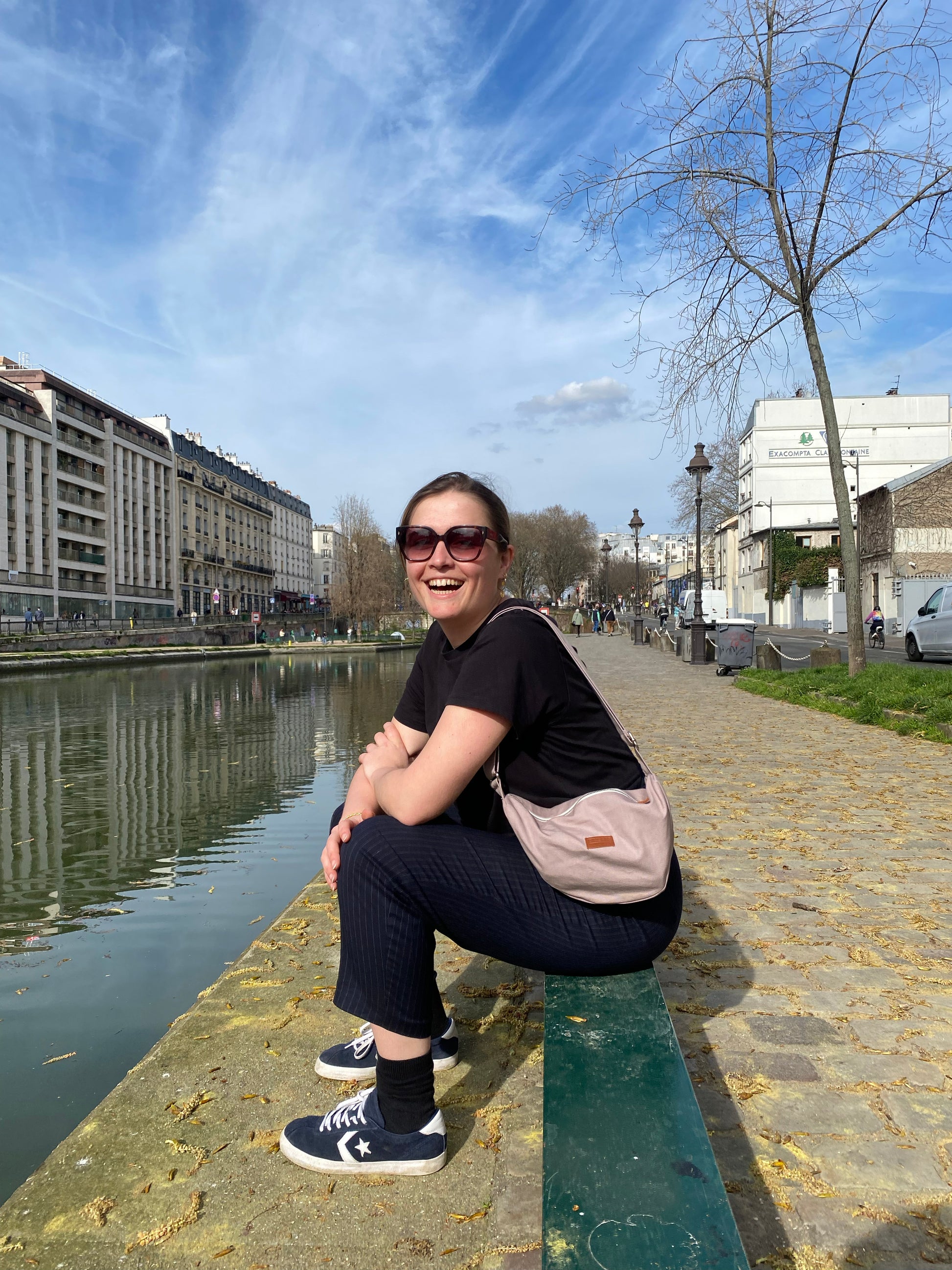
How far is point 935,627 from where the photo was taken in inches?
699

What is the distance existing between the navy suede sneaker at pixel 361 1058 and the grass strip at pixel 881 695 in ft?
25.6

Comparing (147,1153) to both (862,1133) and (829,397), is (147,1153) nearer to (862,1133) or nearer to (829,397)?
(862,1133)

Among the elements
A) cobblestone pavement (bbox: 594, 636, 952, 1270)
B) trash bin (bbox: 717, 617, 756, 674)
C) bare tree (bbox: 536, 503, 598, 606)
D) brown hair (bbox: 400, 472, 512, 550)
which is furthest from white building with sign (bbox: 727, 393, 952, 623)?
brown hair (bbox: 400, 472, 512, 550)

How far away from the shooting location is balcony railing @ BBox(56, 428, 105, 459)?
5769cm

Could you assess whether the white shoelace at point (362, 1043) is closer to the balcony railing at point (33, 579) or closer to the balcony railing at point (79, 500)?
the balcony railing at point (33, 579)

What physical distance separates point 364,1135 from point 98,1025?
89.0 inches

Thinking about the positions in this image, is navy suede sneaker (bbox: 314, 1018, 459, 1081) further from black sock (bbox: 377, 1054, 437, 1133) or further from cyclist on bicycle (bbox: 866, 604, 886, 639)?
cyclist on bicycle (bbox: 866, 604, 886, 639)

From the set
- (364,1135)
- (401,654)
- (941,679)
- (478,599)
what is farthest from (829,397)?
(401,654)

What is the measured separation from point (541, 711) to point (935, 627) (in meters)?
18.3

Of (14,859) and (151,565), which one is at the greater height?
(151,565)

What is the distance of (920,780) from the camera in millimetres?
6801

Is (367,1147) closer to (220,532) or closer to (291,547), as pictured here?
(220,532)

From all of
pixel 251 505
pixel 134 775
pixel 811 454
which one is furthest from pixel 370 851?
pixel 251 505

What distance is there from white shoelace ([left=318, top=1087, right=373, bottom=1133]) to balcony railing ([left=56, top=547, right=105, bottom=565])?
61.1 m
